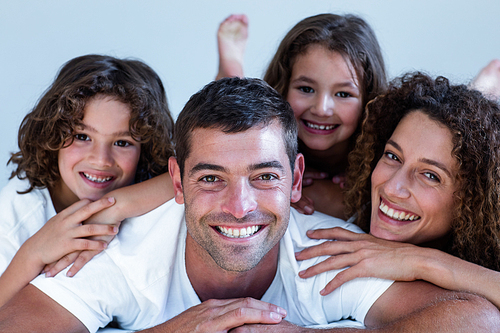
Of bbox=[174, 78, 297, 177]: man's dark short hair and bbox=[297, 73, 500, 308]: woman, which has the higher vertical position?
bbox=[174, 78, 297, 177]: man's dark short hair

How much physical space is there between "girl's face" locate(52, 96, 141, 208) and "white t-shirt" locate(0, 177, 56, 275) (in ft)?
0.60

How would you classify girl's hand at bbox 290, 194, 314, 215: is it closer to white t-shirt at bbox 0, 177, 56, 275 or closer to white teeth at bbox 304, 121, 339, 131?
white teeth at bbox 304, 121, 339, 131

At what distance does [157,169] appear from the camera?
3072 mm

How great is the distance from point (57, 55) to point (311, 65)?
7.69ft

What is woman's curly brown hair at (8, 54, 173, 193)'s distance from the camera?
2.73 metres

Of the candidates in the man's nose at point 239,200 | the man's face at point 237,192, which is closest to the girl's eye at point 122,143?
the man's face at point 237,192

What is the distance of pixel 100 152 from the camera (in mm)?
2688

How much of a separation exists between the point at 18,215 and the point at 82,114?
0.64 m

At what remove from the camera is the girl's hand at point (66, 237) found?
7.81 feet

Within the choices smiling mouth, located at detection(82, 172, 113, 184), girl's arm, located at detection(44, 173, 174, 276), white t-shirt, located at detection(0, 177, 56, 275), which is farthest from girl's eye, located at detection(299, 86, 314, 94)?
white t-shirt, located at detection(0, 177, 56, 275)

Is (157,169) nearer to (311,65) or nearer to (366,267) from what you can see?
(311,65)

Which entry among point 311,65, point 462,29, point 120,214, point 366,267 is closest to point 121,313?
point 120,214

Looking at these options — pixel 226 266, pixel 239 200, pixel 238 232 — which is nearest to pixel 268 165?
pixel 239 200

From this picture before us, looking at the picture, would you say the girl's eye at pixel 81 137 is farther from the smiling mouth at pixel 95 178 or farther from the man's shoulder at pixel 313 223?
the man's shoulder at pixel 313 223
